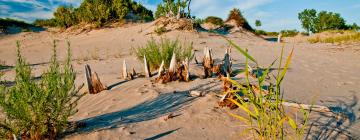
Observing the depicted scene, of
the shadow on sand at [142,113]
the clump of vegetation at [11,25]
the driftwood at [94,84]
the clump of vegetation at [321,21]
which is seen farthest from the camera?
the clump of vegetation at [321,21]

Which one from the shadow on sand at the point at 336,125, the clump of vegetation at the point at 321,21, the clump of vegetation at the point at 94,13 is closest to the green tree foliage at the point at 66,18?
the clump of vegetation at the point at 94,13

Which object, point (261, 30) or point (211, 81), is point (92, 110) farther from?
point (261, 30)

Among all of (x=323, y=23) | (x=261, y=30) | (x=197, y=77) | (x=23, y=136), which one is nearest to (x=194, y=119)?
(x=23, y=136)

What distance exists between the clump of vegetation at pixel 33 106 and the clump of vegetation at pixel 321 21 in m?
38.2

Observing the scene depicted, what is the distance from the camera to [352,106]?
13.0ft

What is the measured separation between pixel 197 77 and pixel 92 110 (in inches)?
73.5

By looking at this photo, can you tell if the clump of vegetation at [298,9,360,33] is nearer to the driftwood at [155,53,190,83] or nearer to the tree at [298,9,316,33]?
the tree at [298,9,316,33]

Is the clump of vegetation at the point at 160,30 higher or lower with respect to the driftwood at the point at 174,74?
higher

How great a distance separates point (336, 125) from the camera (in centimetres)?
314

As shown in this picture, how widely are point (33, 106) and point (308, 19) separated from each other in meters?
42.4

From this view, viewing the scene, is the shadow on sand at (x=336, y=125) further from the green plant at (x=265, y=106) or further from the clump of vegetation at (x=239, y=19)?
the clump of vegetation at (x=239, y=19)

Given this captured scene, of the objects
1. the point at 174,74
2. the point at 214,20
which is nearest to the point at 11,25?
the point at 214,20

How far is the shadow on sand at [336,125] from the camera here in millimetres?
2889

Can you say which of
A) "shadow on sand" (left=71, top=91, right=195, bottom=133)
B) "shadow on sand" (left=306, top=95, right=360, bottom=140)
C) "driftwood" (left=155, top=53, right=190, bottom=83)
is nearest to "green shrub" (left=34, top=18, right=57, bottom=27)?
"driftwood" (left=155, top=53, right=190, bottom=83)
